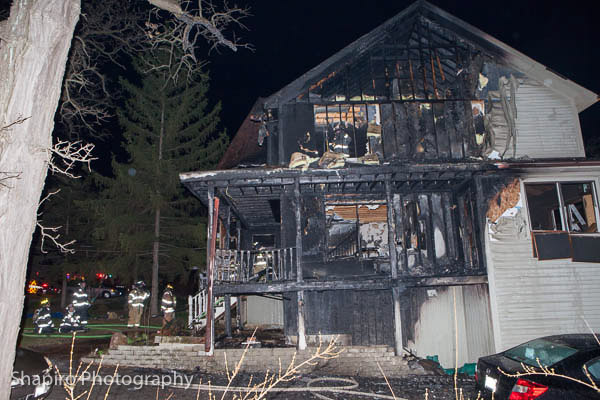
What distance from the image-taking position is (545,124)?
35.9 ft

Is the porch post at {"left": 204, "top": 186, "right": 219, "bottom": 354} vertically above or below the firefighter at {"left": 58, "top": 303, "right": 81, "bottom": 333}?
above

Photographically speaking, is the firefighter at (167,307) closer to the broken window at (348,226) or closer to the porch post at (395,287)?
the broken window at (348,226)

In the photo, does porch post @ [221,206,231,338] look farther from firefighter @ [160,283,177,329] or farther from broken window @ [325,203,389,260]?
broken window @ [325,203,389,260]

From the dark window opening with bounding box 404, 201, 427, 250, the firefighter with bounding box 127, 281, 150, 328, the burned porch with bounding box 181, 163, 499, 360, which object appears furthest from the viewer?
the firefighter with bounding box 127, 281, 150, 328

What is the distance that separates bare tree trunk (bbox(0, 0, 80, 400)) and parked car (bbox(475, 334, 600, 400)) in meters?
5.70

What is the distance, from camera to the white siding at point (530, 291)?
9.32 metres

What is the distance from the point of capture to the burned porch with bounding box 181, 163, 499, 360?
977 cm

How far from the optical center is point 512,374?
16.9ft

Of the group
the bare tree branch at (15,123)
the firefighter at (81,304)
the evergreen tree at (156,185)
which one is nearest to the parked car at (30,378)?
the bare tree branch at (15,123)

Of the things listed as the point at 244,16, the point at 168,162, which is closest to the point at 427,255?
the point at 244,16

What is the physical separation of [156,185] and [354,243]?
12.6 meters

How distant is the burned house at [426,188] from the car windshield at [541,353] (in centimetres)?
351

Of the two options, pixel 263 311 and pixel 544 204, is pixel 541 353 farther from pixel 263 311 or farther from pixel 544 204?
pixel 263 311

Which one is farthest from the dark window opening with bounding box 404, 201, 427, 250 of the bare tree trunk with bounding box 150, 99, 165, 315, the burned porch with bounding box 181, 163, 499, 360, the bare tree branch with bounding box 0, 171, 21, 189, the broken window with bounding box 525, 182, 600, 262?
the bare tree trunk with bounding box 150, 99, 165, 315
